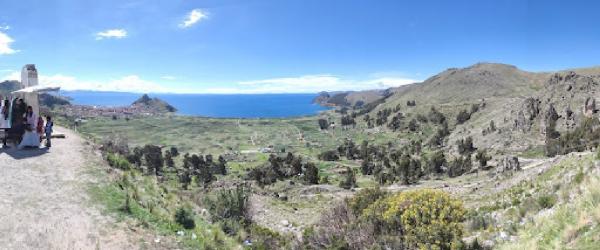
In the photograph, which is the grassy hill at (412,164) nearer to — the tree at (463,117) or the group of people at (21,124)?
the tree at (463,117)

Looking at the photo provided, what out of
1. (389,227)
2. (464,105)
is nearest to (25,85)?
(389,227)

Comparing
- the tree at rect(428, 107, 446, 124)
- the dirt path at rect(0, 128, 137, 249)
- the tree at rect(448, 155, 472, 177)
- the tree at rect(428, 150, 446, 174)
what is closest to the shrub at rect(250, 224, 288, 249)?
the dirt path at rect(0, 128, 137, 249)

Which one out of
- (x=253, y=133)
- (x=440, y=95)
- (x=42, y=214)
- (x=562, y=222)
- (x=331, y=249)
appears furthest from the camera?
(x=440, y=95)

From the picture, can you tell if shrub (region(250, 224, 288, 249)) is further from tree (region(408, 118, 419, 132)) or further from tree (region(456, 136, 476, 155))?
tree (region(408, 118, 419, 132))

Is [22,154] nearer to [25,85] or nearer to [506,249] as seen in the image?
[25,85]

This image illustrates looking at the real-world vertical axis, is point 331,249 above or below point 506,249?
below

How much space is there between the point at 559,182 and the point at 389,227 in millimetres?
7895

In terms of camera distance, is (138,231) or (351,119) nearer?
(138,231)

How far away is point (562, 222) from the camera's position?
9.35 metres

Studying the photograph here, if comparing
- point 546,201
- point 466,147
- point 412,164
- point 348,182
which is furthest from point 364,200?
point 466,147

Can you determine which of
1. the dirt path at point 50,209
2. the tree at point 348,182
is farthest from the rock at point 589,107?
the dirt path at point 50,209

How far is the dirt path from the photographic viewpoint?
29.9 feet

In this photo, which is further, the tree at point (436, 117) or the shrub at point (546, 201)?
the tree at point (436, 117)

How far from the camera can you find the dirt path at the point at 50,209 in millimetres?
9102
